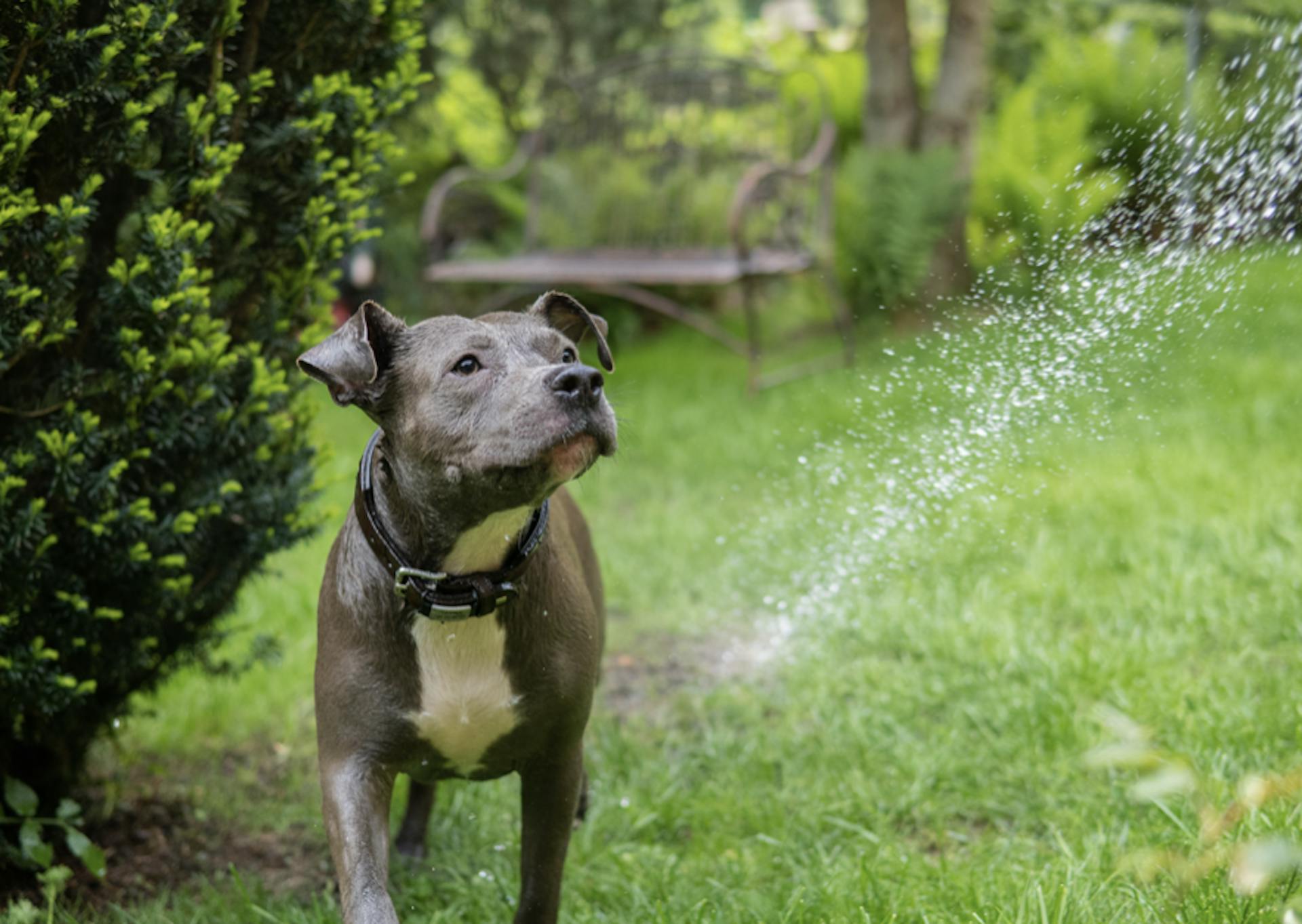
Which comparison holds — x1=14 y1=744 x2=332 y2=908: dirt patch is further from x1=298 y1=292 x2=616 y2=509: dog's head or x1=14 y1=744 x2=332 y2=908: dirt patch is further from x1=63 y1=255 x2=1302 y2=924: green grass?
x1=298 y1=292 x2=616 y2=509: dog's head

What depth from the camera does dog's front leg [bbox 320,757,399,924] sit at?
2.31 m

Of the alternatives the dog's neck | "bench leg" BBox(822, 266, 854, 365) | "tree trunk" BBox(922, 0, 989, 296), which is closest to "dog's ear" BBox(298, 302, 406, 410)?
the dog's neck

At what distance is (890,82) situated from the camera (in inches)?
376

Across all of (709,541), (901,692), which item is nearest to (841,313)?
(709,541)

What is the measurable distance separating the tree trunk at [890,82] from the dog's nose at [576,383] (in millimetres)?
7831

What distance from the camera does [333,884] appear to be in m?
3.14

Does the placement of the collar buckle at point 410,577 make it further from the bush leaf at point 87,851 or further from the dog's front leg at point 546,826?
the bush leaf at point 87,851

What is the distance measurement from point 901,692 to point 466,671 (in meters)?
2.08

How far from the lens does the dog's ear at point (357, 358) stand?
234 centimetres

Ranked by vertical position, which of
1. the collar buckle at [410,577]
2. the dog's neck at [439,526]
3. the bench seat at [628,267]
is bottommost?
the bench seat at [628,267]

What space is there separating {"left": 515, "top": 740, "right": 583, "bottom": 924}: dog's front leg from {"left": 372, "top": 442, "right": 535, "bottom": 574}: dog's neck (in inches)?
→ 18.2

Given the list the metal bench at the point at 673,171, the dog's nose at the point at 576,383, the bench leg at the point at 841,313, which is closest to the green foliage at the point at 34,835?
the dog's nose at the point at 576,383

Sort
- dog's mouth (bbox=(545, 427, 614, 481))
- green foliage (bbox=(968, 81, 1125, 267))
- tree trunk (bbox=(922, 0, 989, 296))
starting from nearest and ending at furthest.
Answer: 1. dog's mouth (bbox=(545, 427, 614, 481))
2. green foliage (bbox=(968, 81, 1125, 267))
3. tree trunk (bbox=(922, 0, 989, 296))

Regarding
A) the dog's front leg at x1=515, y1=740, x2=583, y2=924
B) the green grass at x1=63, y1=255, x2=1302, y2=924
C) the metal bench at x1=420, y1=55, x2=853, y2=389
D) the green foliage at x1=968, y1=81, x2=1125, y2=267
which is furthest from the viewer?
the metal bench at x1=420, y1=55, x2=853, y2=389
